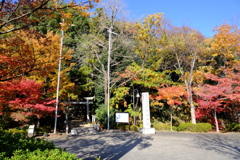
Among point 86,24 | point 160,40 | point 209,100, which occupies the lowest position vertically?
point 209,100

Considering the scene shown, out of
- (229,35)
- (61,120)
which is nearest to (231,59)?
(229,35)

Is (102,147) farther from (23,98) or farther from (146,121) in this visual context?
(23,98)

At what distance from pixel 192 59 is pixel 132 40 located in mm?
6185

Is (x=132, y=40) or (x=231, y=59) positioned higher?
(x=132, y=40)

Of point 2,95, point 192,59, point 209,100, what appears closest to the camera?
point 2,95

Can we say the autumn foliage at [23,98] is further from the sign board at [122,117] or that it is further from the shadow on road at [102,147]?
the sign board at [122,117]

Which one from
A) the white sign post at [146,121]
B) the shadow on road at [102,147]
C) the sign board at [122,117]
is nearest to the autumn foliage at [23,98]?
the shadow on road at [102,147]

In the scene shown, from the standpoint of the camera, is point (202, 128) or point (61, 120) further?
point (61, 120)

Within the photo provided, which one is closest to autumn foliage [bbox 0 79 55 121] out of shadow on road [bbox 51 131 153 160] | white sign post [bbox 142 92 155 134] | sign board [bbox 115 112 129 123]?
shadow on road [bbox 51 131 153 160]

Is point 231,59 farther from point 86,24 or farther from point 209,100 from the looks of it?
point 86,24

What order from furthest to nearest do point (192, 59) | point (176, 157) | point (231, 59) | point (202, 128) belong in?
point (231, 59)
point (192, 59)
point (202, 128)
point (176, 157)

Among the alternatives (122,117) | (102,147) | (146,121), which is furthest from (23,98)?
(146,121)

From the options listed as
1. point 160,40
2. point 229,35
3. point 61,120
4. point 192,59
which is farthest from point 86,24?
point 229,35

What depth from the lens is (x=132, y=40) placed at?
16.7 meters
